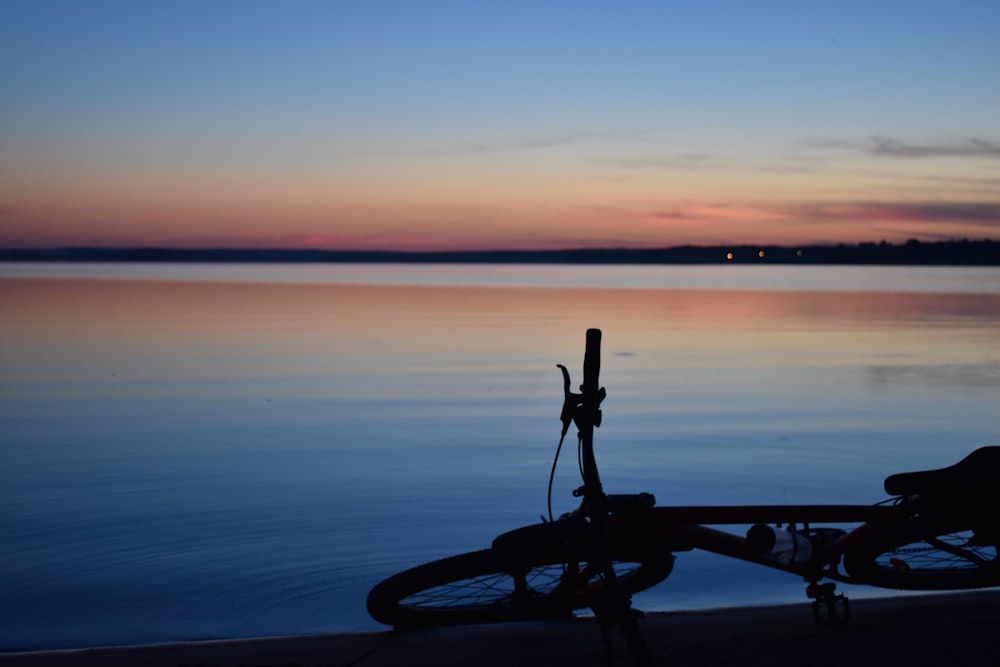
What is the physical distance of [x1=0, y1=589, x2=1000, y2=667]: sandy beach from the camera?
4.73 metres

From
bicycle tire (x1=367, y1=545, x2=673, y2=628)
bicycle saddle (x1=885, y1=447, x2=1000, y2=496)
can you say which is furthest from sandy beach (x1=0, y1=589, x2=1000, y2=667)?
Result: bicycle saddle (x1=885, y1=447, x2=1000, y2=496)

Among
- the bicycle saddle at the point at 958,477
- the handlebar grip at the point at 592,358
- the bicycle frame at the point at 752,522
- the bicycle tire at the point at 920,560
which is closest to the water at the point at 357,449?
the bicycle tire at the point at 920,560

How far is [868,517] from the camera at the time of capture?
5.28 meters

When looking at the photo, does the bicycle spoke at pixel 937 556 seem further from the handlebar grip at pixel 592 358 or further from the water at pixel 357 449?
the handlebar grip at pixel 592 358

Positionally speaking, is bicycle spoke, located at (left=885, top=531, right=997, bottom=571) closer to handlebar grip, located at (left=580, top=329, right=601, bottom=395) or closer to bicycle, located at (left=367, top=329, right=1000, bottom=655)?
bicycle, located at (left=367, top=329, right=1000, bottom=655)

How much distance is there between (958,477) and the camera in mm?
5258

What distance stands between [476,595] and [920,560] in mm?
2365

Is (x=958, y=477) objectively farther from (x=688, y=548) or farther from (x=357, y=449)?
(x=357, y=449)

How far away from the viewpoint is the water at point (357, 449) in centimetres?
678

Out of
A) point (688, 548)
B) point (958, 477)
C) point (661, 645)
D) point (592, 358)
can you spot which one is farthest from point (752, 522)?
point (592, 358)

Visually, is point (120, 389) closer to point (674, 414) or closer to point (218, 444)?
point (218, 444)

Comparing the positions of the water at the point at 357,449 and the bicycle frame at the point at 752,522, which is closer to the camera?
the bicycle frame at the point at 752,522

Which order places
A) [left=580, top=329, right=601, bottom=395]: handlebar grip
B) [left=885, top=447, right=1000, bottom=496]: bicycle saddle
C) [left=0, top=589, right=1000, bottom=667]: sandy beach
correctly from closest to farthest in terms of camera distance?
[left=580, top=329, right=601, bottom=395]: handlebar grip < [left=0, top=589, right=1000, bottom=667]: sandy beach < [left=885, top=447, right=1000, bottom=496]: bicycle saddle

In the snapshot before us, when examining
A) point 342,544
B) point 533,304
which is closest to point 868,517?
point 342,544
